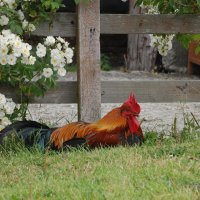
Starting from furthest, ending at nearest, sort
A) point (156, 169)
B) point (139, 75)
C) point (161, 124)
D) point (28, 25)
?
point (139, 75), point (161, 124), point (28, 25), point (156, 169)

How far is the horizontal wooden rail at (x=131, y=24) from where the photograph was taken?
623 cm

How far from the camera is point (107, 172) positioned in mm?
4598

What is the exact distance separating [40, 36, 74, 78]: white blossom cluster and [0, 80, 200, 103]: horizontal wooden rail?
0.47 m

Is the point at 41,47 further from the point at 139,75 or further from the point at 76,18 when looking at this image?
the point at 139,75

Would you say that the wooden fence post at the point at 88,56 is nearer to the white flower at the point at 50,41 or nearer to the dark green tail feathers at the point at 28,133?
the white flower at the point at 50,41

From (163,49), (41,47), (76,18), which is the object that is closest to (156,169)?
(41,47)

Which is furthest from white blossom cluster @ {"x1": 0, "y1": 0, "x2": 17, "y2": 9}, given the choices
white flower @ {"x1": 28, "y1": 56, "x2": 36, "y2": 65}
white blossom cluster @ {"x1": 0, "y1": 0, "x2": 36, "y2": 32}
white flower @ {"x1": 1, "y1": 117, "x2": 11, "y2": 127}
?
white flower @ {"x1": 1, "y1": 117, "x2": 11, "y2": 127}

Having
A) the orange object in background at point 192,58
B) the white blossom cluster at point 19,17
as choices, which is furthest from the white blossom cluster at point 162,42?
the orange object in background at point 192,58

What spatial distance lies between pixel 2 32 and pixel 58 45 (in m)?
0.55

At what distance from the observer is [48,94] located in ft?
20.7

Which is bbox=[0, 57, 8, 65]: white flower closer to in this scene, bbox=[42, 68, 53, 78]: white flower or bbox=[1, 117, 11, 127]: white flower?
bbox=[42, 68, 53, 78]: white flower

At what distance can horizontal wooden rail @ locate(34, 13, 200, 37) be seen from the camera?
20.5 feet

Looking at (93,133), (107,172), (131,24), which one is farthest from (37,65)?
(107,172)

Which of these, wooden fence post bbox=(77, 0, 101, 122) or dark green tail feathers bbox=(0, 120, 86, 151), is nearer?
dark green tail feathers bbox=(0, 120, 86, 151)
